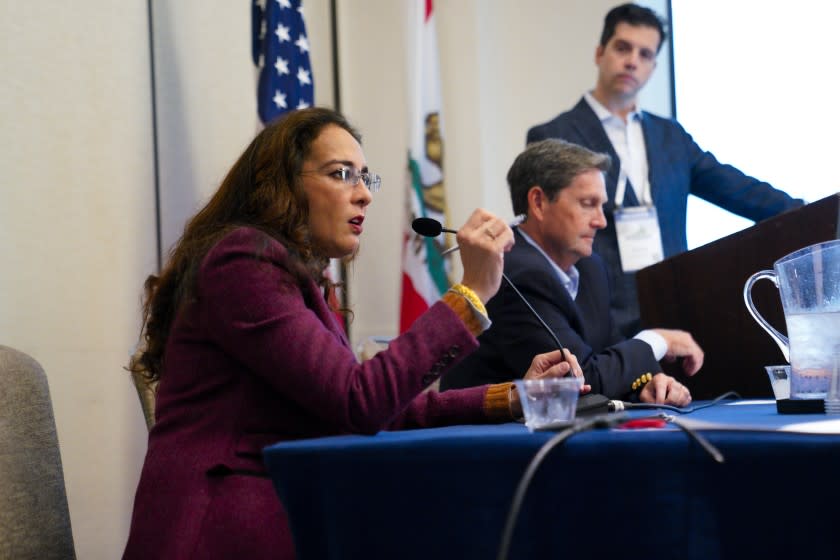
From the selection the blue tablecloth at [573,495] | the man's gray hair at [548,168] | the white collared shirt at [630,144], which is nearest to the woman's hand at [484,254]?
the blue tablecloth at [573,495]

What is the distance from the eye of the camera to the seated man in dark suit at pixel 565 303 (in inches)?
86.1

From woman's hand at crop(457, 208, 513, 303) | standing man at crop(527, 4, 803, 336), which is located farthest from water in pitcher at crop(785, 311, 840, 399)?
standing man at crop(527, 4, 803, 336)

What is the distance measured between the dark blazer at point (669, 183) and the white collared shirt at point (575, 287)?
82 cm

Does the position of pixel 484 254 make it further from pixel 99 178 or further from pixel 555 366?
pixel 99 178

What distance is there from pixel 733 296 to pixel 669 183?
1.28m

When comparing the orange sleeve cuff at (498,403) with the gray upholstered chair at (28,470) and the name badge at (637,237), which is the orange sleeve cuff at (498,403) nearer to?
the gray upholstered chair at (28,470)

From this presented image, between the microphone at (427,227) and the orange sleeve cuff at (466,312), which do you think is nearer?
the orange sleeve cuff at (466,312)

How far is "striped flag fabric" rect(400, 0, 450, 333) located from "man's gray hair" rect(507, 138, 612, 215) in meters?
1.65

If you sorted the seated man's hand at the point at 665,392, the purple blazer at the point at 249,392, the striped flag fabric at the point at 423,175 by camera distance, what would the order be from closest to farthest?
the purple blazer at the point at 249,392 → the seated man's hand at the point at 665,392 → the striped flag fabric at the point at 423,175

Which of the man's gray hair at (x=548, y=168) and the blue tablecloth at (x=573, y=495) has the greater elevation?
the man's gray hair at (x=548, y=168)

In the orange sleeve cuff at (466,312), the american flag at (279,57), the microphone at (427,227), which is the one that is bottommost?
the orange sleeve cuff at (466,312)

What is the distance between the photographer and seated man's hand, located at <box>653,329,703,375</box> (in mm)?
2367

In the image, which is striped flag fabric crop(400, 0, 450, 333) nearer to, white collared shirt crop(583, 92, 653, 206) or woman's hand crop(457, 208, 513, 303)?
white collared shirt crop(583, 92, 653, 206)

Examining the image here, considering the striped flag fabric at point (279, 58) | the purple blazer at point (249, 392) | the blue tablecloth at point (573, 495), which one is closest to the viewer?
the blue tablecloth at point (573, 495)
